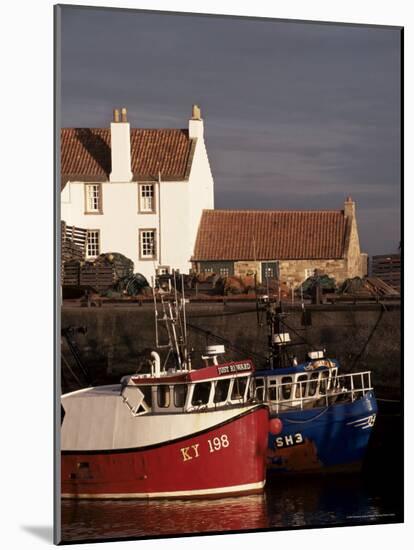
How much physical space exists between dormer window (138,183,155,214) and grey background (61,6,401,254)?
1.74ft

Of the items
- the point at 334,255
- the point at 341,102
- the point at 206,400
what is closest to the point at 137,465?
the point at 206,400

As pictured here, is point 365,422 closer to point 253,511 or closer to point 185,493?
point 253,511

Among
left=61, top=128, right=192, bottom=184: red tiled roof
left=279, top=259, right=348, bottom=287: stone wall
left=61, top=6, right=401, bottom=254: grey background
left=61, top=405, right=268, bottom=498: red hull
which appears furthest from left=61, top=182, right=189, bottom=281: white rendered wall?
left=61, top=405, right=268, bottom=498: red hull

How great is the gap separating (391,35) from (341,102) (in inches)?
28.7

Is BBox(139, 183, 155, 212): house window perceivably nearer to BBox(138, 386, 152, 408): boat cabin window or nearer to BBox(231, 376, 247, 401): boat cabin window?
BBox(138, 386, 152, 408): boat cabin window

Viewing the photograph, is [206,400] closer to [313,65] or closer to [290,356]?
[290,356]

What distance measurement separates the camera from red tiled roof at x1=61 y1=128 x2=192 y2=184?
539 inches

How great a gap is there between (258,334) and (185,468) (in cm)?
129

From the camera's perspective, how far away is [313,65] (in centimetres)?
1436

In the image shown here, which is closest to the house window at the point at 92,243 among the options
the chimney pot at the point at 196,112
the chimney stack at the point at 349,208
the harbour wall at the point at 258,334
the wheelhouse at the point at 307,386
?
the harbour wall at the point at 258,334

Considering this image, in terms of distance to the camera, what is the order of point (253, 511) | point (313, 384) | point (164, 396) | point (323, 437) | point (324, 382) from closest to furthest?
point (253, 511), point (164, 396), point (324, 382), point (323, 437), point (313, 384)

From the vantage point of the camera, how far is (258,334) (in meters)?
14.6

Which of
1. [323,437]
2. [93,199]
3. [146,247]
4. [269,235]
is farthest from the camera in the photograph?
[323,437]

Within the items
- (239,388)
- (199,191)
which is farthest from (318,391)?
(199,191)
